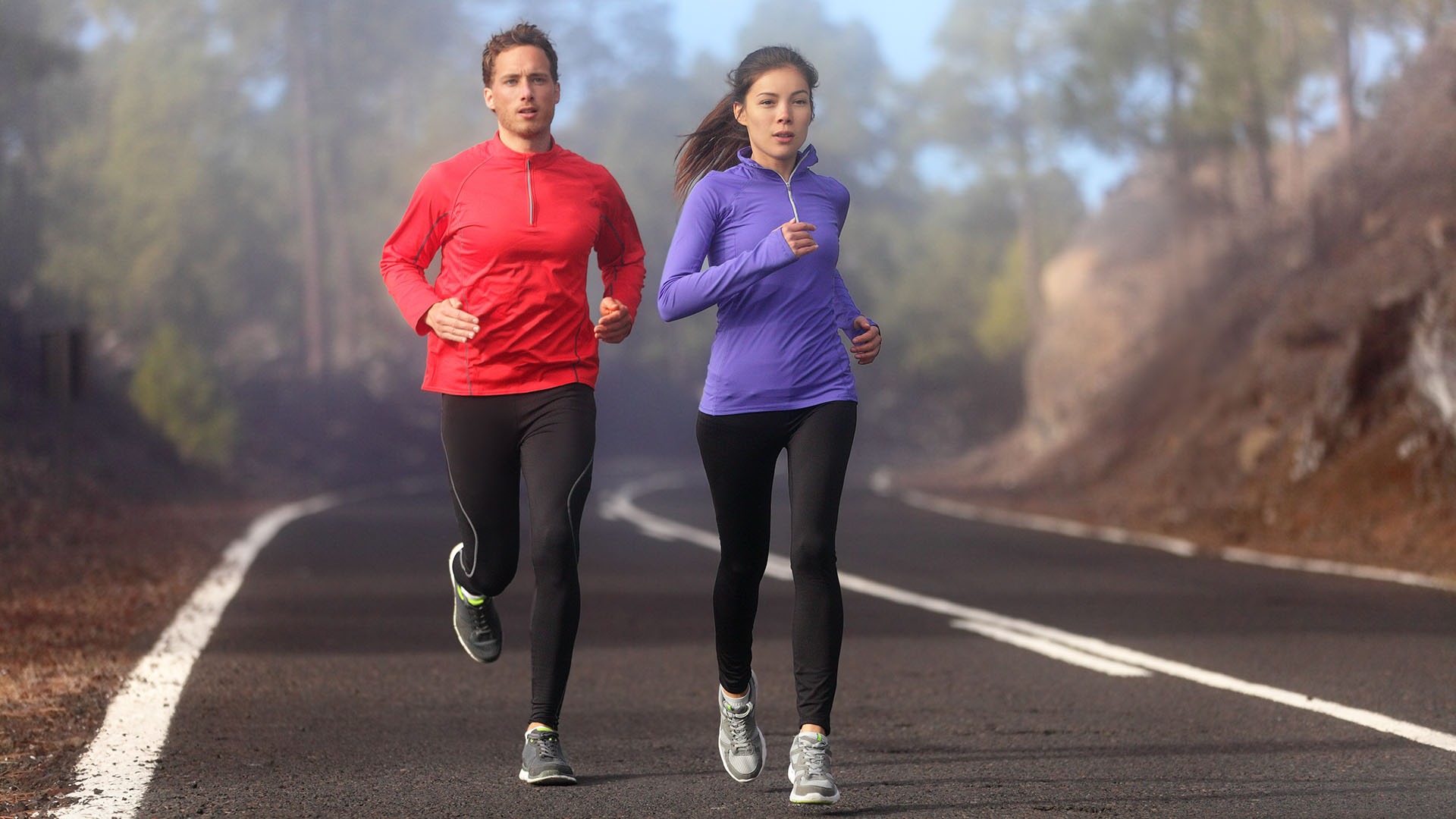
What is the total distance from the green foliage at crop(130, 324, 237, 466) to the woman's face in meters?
29.9

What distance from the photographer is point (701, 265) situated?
18.0 feet

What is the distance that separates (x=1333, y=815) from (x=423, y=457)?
45.6m

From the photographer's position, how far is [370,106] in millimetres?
67625

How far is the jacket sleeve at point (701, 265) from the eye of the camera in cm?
519

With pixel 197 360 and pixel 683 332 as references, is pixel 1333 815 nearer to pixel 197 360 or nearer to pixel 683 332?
pixel 197 360

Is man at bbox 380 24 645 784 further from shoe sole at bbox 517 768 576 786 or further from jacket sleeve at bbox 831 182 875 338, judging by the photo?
jacket sleeve at bbox 831 182 875 338

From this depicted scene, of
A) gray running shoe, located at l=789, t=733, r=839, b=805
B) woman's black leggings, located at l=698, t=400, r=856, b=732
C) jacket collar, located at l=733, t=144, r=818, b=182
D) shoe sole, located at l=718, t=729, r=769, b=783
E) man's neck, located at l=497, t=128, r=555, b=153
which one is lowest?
shoe sole, located at l=718, t=729, r=769, b=783

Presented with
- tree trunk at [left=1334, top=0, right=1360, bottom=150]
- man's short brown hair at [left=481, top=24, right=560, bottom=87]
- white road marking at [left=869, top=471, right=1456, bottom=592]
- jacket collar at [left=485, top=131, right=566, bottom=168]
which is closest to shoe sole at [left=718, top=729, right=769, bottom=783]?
jacket collar at [left=485, top=131, right=566, bottom=168]

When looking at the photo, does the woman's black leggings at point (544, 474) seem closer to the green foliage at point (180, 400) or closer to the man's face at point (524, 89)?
the man's face at point (524, 89)

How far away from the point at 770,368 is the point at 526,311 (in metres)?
0.86

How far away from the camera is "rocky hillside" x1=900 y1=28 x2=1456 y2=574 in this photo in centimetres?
1600

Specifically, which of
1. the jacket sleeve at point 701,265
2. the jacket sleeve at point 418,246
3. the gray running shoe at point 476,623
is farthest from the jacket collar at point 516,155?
the gray running shoe at point 476,623

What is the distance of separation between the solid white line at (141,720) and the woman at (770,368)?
6.20ft

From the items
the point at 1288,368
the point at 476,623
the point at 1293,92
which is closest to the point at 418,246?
the point at 476,623
